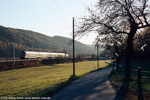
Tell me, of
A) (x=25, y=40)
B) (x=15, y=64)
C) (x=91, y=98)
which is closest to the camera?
(x=91, y=98)

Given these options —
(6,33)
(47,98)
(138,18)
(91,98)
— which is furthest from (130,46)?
(6,33)

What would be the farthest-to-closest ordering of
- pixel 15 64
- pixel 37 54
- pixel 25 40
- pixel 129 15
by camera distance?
pixel 25 40 → pixel 37 54 → pixel 15 64 → pixel 129 15

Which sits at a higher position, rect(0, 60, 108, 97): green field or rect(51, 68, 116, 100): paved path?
rect(51, 68, 116, 100): paved path

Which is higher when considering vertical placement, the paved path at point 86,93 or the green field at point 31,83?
the paved path at point 86,93

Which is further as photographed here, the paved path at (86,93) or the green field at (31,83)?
the green field at (31,83)

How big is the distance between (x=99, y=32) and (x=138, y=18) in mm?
3397

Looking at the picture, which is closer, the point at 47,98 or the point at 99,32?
the point at 47,98

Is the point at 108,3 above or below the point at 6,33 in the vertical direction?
below

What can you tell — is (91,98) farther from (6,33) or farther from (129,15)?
(6,33)

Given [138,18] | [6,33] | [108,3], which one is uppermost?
[6,33]

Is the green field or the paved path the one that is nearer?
the paved path

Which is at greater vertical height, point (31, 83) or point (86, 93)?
point (86, 93)

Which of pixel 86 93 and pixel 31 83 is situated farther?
pixel 31 83

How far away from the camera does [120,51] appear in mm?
28219
